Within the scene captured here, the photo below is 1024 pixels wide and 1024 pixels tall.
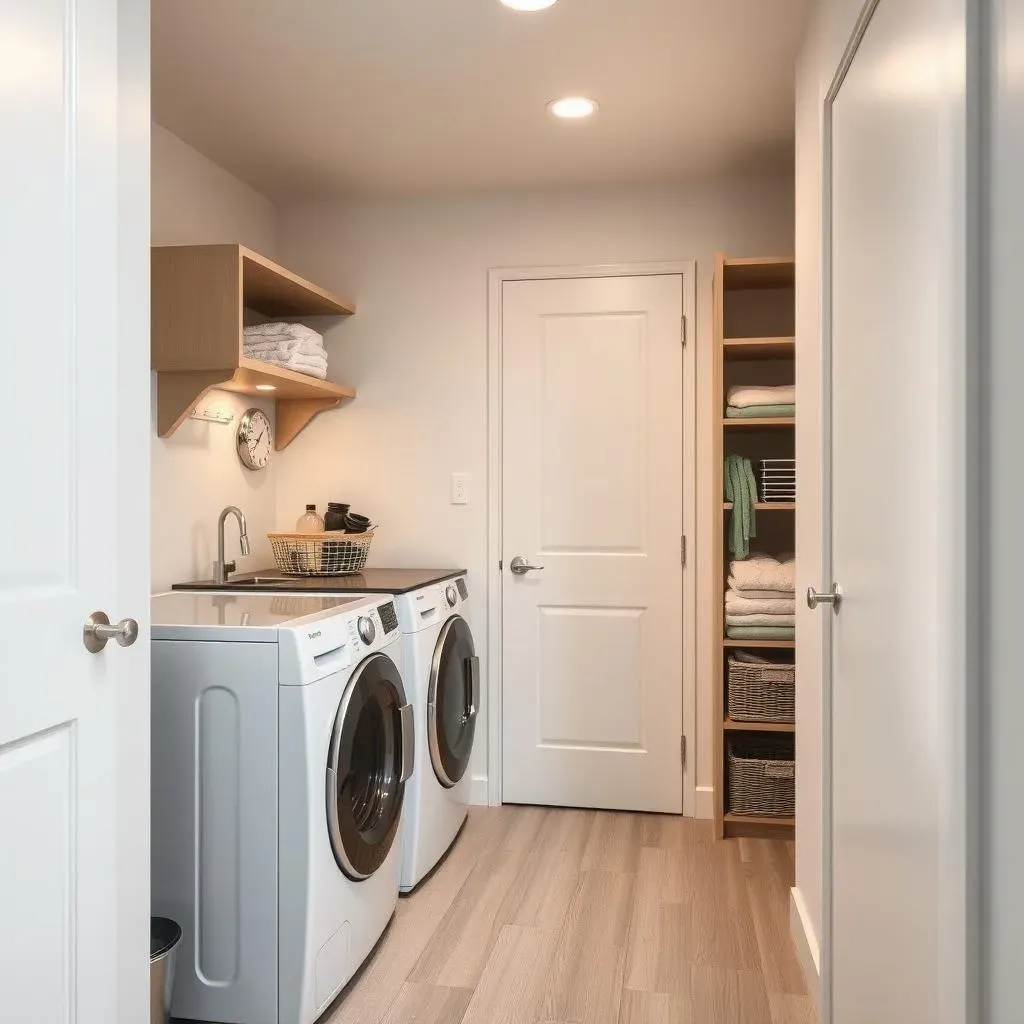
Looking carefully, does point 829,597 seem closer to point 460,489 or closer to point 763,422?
point 763,422

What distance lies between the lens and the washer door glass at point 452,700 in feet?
9.53

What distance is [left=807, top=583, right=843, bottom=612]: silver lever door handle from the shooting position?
73.3 inches

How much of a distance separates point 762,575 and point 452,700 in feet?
3.67

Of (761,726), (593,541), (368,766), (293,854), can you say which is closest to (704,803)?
(761,726)

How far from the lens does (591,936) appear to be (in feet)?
8.16

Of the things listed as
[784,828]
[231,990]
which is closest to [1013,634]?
[231,990]

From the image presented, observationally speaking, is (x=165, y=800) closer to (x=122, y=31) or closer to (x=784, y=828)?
(x=122, y=31)

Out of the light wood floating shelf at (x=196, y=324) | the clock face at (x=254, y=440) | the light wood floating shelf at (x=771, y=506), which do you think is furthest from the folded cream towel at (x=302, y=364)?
the light wood floating shelf at (x=771, y=506)

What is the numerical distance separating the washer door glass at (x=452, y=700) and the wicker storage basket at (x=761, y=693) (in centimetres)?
90

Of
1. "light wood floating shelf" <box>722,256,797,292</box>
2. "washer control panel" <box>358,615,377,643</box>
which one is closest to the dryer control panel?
"washer control panel" <box>358,615,377,643</box>

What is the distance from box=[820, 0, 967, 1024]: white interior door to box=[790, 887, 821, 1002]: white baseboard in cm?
25

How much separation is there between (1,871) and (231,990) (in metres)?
0.95

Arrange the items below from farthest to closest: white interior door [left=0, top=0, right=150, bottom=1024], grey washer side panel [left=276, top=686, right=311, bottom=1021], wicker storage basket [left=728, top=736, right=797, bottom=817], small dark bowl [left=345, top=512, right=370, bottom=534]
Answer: small dark bowl [left=345, top=512, right=370, bottom=534], wicker storage basket [left=728, top=736, right=797, bottom=817], grey washer side panel [left=276, top=686, right=311, bottom=1021], white interior door [left=0, top=0, right=150, bottom=1024]

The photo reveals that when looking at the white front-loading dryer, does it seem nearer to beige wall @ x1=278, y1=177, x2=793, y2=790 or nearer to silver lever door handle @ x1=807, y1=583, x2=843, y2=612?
beige wall @ x1=278, y1=177, x2=793, y2=790
